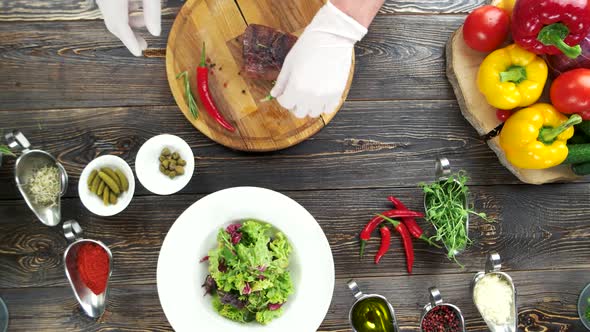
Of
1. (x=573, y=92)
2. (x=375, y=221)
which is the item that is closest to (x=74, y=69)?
(x=375, y=221)

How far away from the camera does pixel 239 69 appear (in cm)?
163

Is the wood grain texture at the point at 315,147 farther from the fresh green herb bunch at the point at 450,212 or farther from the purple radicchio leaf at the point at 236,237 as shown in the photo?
the purple radicchio leaf at the point at 236,237

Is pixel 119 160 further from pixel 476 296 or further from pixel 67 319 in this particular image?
pixel 476 296

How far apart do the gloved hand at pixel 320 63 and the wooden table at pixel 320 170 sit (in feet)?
0.81

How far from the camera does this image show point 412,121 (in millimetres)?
1773

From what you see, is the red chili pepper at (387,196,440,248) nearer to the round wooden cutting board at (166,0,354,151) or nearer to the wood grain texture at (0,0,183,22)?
the round wooden cutting board at (166,0,354,151)

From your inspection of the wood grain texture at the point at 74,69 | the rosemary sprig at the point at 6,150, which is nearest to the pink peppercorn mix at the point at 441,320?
the wood grain texture at the point at 74,69

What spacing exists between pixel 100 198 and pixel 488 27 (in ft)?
4.51

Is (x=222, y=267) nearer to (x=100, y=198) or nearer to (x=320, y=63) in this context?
(x=100, y=198)

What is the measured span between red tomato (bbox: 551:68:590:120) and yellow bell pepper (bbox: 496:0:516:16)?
0.28 m

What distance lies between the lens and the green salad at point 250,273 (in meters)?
1.47

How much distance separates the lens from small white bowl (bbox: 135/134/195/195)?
1618 mm

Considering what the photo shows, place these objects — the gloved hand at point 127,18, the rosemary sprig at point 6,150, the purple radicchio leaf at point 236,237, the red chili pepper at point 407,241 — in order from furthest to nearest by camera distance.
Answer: the red chili pepper at point 407,241
the rosemary sprig at point 6,150
the purple radicchio leaf at point 236,237
the gloved hand at point 127,18

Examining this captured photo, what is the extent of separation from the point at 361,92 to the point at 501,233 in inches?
28.2
